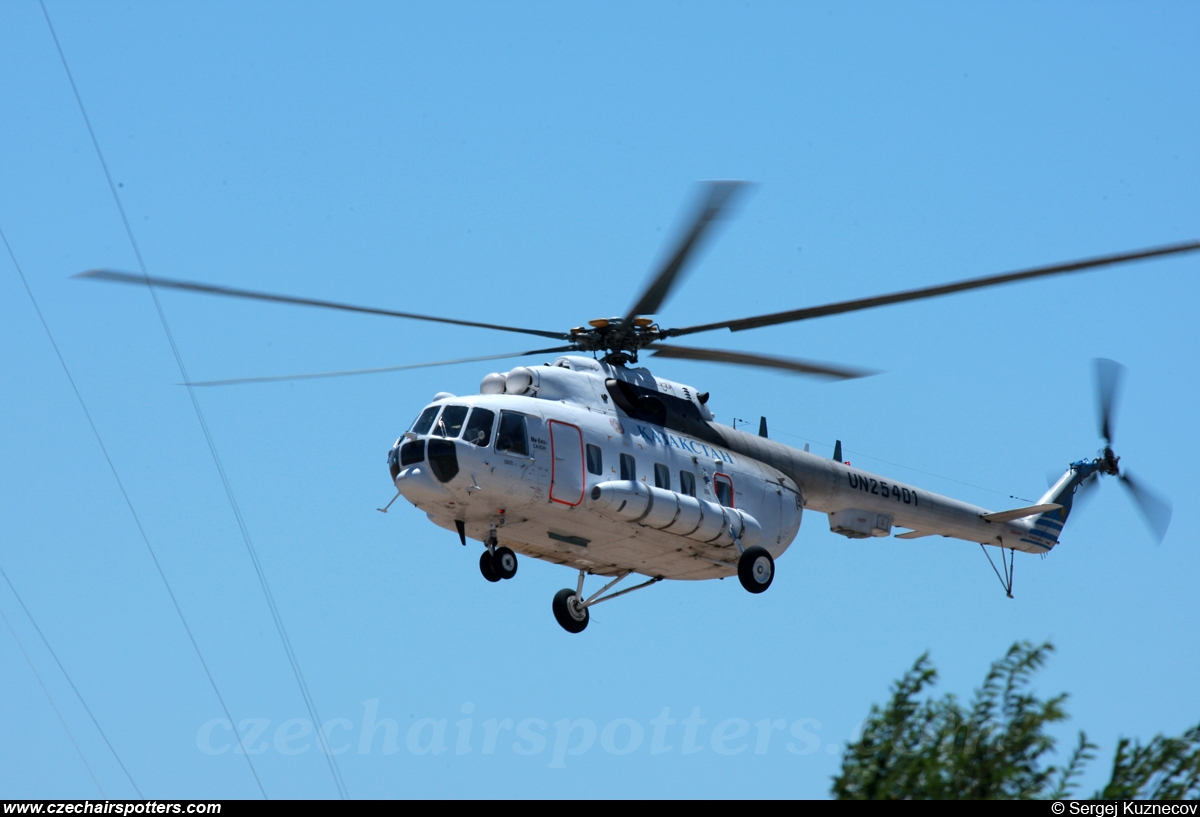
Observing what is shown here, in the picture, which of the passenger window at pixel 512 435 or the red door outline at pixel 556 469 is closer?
the passenger window at pixel 512 435

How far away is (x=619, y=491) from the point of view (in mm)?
26797

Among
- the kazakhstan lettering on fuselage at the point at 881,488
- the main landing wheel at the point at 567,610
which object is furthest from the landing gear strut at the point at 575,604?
the kazakhstan lettering on fuselage at the point at 881,488

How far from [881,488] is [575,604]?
712 cm

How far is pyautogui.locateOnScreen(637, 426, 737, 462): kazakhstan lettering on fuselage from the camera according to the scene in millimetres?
28531

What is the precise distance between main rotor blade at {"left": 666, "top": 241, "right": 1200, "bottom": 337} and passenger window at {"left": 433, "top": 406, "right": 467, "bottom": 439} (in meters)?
4.46

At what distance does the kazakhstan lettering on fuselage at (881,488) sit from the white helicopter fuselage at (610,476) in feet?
0.13

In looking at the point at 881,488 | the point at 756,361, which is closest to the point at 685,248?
the point at 756,361

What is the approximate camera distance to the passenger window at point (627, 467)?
90.9 feet

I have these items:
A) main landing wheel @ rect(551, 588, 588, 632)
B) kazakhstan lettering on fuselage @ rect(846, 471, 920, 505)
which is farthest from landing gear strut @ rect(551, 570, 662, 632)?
kazakhstan lettering on fuselage @ rect(846, 471, 920, 505)

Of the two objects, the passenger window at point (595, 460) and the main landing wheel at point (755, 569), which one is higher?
the passenger window at point (595, 460)

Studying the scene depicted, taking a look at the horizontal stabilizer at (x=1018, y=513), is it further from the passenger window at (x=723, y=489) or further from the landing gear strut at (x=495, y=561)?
the landing gear strut at (x=495, y=561)
